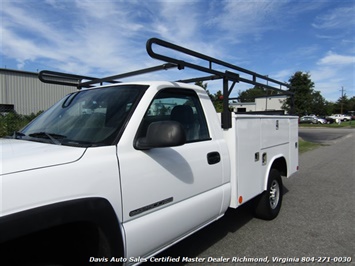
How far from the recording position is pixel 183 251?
334 cm

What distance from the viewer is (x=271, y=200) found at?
4.51 meters

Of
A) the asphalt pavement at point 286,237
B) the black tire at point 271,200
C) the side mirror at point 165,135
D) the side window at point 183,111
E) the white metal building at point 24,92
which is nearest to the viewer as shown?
the side mirror at point 165,135

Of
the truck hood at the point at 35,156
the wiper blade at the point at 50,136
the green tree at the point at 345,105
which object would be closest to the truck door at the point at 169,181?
the truck hood at the point at 35,156

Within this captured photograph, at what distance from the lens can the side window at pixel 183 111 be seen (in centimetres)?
275

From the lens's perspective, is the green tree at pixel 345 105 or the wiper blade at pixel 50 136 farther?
the green tree at pixel 345 105

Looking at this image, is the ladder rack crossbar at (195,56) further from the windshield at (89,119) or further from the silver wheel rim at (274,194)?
the silver wheel rim at (274,194)

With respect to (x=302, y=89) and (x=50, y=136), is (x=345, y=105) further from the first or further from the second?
(x=50, y=136)

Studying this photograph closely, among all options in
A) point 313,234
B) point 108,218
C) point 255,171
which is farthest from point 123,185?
point 313,234

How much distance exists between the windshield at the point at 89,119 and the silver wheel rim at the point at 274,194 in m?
2.93

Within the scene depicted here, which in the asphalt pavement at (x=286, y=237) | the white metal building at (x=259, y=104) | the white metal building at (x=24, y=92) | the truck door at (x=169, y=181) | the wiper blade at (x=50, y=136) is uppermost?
→ the white metal building at (x=24, y=92)

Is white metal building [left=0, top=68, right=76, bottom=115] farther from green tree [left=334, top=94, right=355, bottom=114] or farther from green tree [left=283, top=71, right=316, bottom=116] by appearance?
green tree [left=334, top=94, right=355, bottom=114]

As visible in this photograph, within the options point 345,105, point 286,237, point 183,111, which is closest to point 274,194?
point 286,237

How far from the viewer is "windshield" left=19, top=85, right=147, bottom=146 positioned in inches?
88.9

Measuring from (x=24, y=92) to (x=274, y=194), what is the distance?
21.3 meters
